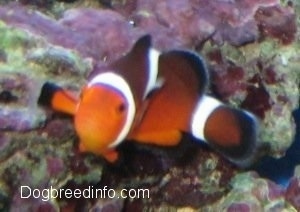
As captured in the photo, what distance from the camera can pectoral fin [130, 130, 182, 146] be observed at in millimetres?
1926

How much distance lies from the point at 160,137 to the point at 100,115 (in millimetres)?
421

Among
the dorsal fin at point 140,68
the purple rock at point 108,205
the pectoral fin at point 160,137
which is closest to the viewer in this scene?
the dorsal fin at point 140,68

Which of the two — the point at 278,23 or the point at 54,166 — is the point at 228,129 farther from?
the point at 278,23

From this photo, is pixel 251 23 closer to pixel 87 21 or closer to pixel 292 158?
pixel 87 21

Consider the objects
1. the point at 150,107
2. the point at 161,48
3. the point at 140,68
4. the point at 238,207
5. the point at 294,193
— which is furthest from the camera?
the point at 294,193

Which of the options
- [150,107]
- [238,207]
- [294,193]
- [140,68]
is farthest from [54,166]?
[294,193]

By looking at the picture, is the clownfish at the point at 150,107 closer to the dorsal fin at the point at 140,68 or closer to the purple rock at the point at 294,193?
the dorsal fin at the point at 140,68

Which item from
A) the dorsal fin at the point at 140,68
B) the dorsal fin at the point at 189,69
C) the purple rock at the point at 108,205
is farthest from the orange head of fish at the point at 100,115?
the purple rock at the point at 108,205

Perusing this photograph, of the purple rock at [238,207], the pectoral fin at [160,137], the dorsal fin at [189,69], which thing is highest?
the dorsal fin at [189,69]

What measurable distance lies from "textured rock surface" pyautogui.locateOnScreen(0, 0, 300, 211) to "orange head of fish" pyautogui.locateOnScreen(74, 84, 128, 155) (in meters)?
0.48

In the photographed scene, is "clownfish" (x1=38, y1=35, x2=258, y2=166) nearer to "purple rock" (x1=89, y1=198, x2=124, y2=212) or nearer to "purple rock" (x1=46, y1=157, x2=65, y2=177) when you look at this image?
"purple rock" (x1=46, y1=157, x2=65, y2=177)

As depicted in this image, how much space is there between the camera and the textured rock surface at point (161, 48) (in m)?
2.10

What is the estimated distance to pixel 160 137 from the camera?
1.96 meters

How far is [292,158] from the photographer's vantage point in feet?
11.7
